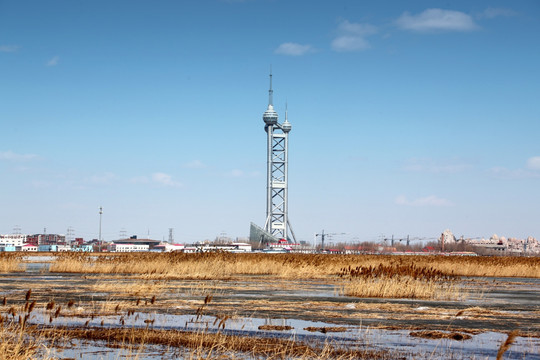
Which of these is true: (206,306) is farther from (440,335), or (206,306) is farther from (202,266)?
(202,266)

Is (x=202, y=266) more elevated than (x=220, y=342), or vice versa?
(x=202, y=266)

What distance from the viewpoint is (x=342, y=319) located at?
734 inches

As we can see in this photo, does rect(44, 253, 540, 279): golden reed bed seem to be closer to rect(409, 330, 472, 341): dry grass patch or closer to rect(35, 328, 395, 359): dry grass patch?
rect(35, 328, 395, 359): dry grass patch

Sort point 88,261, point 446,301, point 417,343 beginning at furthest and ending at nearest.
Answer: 1. point 88,261
2. point 446,301
3. point 417,343

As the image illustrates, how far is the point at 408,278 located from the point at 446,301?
10.2ft

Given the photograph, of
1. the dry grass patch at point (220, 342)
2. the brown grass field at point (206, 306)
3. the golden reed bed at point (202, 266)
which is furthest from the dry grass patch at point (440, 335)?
the golden reed bed at point (202, 266)

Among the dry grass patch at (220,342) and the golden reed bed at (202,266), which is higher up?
the golden reed bed at (202,266)

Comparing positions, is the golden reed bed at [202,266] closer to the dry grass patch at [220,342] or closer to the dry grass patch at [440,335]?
the dry grass patch at [220,342]

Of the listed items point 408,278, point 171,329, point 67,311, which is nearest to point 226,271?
point 408,278

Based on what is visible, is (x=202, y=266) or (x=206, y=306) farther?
(x=202, y=266)

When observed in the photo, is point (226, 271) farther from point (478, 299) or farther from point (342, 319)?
point (342, 319)

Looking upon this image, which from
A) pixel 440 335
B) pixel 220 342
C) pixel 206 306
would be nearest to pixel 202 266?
pixel 206 306

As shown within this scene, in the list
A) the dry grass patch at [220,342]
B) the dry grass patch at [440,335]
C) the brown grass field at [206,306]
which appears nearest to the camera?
the dry grass patch at [220,342]

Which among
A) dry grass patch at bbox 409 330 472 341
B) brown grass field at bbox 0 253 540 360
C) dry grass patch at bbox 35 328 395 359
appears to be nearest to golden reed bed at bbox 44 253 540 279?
brown grass field at bbox 0 253 540 360
